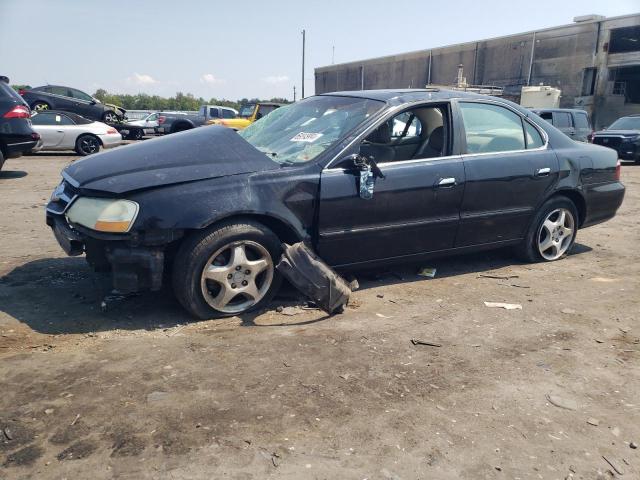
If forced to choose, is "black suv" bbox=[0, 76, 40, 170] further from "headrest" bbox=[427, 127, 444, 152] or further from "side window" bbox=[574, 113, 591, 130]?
"side window" bbox=[574, 113, 591, 130]

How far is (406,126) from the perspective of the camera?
476cm

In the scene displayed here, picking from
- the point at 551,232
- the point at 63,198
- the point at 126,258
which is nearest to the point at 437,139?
the point at 551,232

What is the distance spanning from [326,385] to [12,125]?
30.8 ft

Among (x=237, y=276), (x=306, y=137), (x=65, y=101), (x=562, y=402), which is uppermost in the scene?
(x=65, y=101)

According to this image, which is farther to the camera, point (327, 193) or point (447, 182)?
point (447, 182)

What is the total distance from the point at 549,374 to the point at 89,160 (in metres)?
3.55

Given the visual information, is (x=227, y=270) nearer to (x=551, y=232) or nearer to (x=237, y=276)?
(x=237, y=276)

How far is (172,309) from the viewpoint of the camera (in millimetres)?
3938

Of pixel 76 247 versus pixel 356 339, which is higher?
pixel 76 247

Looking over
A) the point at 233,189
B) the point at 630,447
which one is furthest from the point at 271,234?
the point at 630,447

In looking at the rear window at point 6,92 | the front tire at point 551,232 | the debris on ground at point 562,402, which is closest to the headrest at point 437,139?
the front tire at point 551,232

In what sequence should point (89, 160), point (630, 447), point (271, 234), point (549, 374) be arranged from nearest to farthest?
point (630, 447) → point (549, 374) → point (271, 234) → point (89, 160)

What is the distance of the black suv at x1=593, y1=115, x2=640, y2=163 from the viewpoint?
17.0 meters

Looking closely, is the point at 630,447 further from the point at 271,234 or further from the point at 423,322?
the point at 271,234
